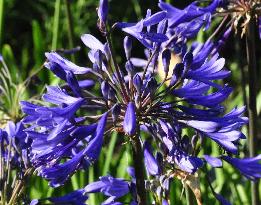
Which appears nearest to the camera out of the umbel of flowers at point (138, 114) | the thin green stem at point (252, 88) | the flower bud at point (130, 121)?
the flower bud at point (130, 121)

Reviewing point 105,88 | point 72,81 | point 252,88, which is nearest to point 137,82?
point 105,88

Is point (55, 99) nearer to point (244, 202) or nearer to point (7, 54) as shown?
point (244, 202)

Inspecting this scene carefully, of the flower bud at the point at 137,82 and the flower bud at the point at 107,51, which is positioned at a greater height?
the flower bud at the point at 107,51

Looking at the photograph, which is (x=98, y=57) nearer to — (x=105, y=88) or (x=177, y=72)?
(x=105, y=88)

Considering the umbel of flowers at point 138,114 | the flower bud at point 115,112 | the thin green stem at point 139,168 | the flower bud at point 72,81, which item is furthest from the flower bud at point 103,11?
the thin green stem at point 139,168

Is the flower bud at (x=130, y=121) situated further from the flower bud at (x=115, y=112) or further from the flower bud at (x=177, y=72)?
the flower bud at (x=177, y=72)

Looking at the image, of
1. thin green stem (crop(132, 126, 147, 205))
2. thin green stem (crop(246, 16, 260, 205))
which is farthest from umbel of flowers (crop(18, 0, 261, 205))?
thin green stem (crop(246, 16, 260, 205))

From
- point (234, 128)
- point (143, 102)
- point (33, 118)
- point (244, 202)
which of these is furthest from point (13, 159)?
point (244, 202)

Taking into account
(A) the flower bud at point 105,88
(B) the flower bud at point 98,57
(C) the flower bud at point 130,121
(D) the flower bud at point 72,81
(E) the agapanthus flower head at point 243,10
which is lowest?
(C) the flower bud at point 130,121

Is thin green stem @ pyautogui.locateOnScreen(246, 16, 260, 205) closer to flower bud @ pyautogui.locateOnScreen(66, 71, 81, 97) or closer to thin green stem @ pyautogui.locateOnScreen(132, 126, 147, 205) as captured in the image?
thin green stem @ pyautogui.locateOnScreen(132, 126, 147, 205)

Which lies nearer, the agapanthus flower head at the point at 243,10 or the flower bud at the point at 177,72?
the flower bud at the point at 177,72

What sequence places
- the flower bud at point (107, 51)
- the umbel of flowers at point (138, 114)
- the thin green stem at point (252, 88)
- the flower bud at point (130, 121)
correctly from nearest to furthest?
1. the flower bud at point (130, 121)
2. the umbel of flowers at point (138, 114)
3. the flower bud at point (107, 51)
4. the thin green stem at point (252, 88)
